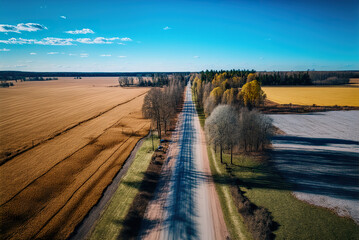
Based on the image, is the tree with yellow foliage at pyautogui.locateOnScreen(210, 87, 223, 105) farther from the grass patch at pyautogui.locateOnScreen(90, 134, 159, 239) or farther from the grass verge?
the grass patch at pyautogui.locateOnScreen(90, 134, 159, 239)

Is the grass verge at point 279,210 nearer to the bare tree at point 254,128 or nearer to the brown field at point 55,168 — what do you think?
the bare tree at point 254,128

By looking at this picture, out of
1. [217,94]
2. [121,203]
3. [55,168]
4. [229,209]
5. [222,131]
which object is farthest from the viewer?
[217,94]

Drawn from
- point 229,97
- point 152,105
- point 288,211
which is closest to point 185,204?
point 288,211

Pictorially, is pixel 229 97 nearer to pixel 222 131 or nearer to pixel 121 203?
pixel 222 131

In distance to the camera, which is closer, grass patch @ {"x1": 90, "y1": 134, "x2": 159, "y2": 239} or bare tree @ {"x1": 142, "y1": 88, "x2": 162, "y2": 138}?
grass patch @ {"x1": 90, "y1": 134, "x2": 159, "y2": 239}

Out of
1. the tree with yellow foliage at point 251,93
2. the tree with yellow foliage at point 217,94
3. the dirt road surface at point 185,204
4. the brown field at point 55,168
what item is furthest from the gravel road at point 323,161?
the brown field at point 55,168

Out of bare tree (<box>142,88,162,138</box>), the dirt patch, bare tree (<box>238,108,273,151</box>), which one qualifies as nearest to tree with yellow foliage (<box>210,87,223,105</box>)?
bare tree (<box>142,88,162,138</box>)

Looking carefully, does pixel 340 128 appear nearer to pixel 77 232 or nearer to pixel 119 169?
pixel 119 169
